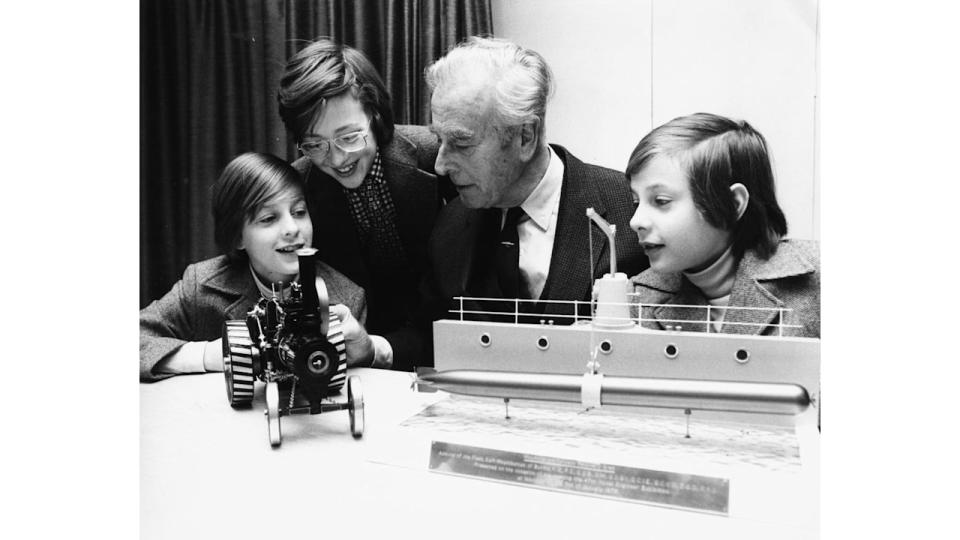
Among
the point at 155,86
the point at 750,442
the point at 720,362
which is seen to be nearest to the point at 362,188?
the point at 155,86

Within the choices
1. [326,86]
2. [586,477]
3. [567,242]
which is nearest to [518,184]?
[567,242]

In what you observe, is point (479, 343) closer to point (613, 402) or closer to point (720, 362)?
point (613, 402)

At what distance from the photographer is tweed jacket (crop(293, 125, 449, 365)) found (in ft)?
6.83

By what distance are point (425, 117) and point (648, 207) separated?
0.60 meters

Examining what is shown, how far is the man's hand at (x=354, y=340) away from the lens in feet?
7.11

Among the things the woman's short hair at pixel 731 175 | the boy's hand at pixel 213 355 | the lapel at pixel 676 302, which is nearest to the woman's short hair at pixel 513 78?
the woman's short hair at pixel 731 175

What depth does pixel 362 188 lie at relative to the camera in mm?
2164

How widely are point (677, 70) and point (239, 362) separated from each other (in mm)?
1274

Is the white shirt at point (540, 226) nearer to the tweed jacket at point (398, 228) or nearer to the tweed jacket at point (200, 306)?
the tweed jacket at point (398, 228)

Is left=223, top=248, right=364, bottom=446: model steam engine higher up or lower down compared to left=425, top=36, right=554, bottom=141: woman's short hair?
lower down

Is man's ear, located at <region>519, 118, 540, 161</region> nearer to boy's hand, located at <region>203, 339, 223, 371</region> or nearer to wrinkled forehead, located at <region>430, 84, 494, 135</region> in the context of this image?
wrinkled forehead, located at <region>430, 84, 494, 135</region>

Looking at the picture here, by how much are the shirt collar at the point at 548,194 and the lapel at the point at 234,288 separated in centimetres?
81

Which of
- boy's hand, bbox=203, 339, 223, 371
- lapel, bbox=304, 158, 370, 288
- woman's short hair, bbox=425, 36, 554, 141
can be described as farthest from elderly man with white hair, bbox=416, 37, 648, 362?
boy's hand, bbox=203, 339, 223, 371

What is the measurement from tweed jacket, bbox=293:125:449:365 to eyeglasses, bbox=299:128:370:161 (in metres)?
0.03
